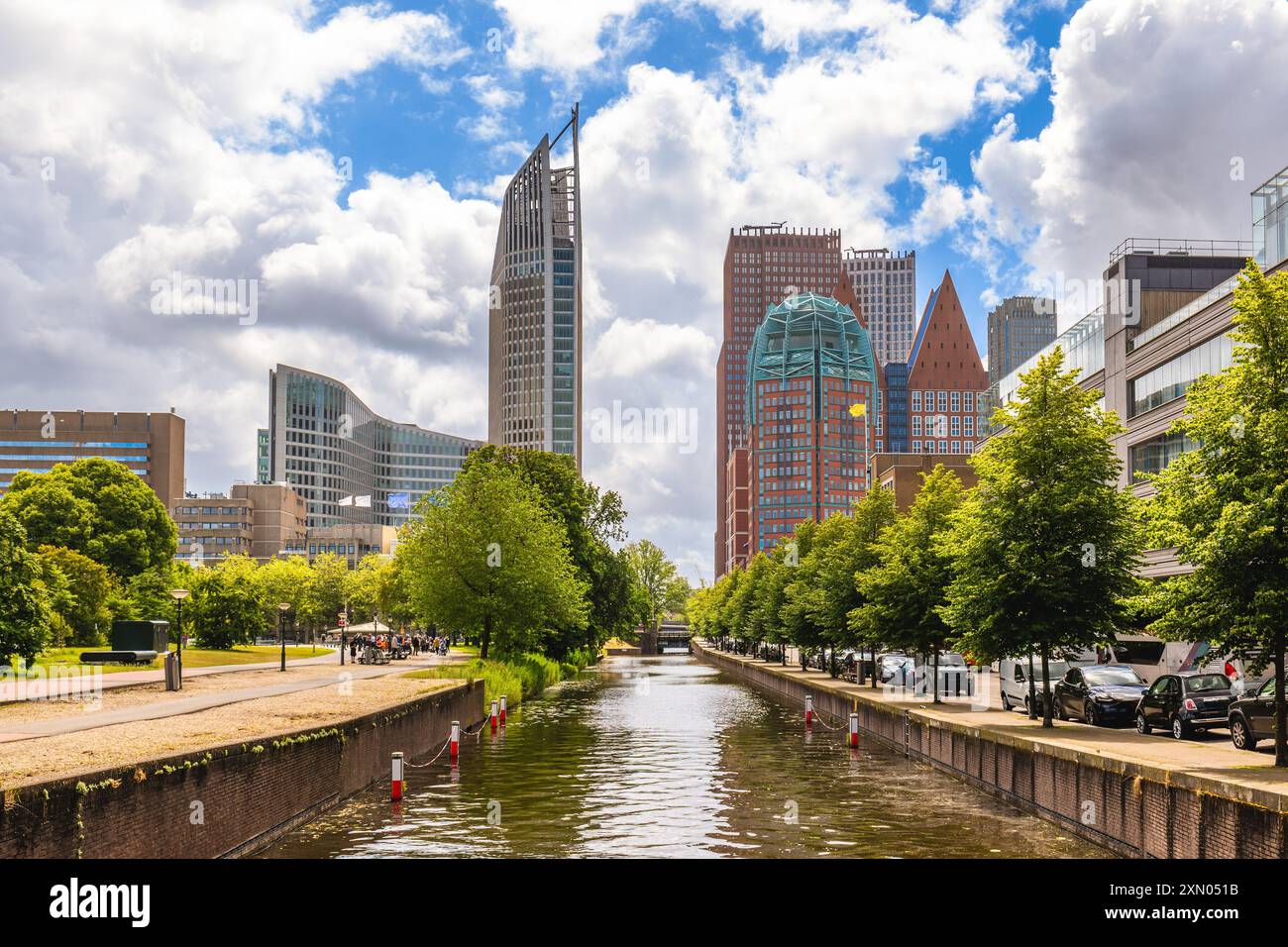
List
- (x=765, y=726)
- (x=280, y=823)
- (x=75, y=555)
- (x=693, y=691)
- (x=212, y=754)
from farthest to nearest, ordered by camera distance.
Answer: (x=693, y=691) < (x=75, y=555) < (x=765, y=726) < (x=280, y=823) < (x=212, y=754)

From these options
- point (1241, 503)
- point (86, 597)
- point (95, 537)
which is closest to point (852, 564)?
point (1241, 503)

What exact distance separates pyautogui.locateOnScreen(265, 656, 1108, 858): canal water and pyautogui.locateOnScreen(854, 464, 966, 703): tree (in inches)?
177

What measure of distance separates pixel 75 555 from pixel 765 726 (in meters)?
42.3

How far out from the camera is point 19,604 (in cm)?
3338

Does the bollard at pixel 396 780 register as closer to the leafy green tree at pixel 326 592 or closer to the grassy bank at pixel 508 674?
the grassy bank at pixel 508 674

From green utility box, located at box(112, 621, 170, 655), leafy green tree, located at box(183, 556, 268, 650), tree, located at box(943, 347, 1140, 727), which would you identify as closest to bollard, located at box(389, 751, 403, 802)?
tree, located at box(943, 347, 1140, 727)

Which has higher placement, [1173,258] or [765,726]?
[1173,258]

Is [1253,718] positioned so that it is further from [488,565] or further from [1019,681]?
[488,565]

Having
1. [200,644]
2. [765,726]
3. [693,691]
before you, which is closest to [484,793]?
[765,726]

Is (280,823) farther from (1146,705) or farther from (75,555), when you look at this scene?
(75,555)

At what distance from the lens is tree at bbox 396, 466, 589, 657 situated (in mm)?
56906

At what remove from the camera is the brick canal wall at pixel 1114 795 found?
15906 mm

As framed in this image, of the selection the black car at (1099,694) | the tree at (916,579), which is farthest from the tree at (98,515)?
the black car at (1099,694)
